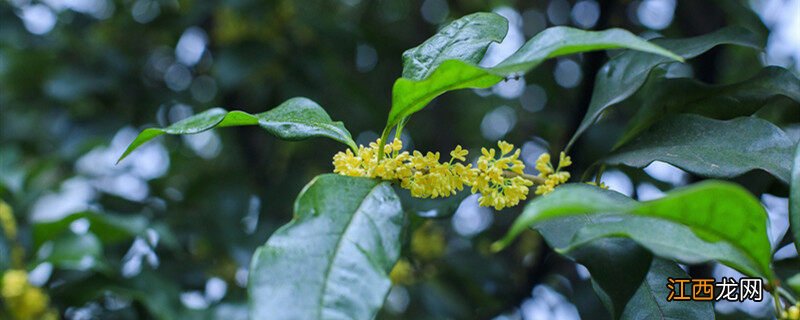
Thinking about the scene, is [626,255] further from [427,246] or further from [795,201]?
[427,246]

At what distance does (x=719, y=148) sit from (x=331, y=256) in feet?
1.52

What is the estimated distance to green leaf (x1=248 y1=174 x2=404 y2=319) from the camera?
1.92 ft

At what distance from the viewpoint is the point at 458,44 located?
0.82 m

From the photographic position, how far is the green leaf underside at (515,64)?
60cm

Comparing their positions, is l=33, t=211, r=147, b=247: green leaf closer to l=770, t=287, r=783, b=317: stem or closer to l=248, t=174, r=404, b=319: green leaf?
l=248, t=174, r=404, b=319: green leaf

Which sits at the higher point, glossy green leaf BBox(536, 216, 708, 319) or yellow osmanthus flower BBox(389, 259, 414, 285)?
glossy green leaf BBox(536, 216, 708, 319)

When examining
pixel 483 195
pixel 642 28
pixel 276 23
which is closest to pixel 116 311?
pixel 276 23

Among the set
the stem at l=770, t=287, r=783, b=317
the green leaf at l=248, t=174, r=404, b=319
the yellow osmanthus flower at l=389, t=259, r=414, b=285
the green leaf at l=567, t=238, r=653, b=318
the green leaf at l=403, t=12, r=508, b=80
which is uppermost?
the green leaf at l=403, t=12, r=508, b=80

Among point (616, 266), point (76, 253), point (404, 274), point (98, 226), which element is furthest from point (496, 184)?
point (404, 274)

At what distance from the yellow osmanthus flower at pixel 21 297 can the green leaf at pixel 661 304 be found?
45.2 inches

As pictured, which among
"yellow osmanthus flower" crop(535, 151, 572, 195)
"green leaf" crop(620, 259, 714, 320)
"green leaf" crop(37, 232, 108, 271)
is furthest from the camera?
"green leaf" crop(37, 232, 108, 271)

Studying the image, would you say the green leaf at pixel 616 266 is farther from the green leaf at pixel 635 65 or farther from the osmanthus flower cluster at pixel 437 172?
the green leaf at pixel 635 65

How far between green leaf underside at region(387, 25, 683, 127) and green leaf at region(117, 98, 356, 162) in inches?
3.4

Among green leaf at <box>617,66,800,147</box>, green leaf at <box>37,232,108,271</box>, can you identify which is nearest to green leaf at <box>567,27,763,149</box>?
green leaf at <box>617,66,800,147</box>
